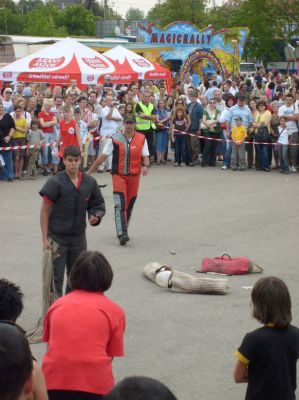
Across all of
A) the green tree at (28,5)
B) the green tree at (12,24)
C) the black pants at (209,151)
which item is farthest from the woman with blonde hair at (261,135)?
the green tree at (28,5)

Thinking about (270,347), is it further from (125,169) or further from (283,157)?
(283,157)

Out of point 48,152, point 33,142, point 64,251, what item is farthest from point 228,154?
point 64,251

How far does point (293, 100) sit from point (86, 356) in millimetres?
16629

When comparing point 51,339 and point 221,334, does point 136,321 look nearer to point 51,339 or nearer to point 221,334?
point 221,334

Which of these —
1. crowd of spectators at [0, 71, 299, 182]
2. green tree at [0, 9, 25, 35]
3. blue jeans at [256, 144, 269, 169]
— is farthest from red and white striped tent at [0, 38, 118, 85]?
green tree at [0, 9, 25, 35]

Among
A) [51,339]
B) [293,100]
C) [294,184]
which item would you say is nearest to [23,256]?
[51,339]

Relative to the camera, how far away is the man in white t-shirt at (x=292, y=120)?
20.3 m

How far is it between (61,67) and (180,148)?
4.94m

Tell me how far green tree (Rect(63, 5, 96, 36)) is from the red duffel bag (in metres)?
90.2

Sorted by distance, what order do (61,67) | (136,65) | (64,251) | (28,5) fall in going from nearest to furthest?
(64,251) < (61,67) < (136,65) < (28,5)

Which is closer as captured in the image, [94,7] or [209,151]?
[209,151]

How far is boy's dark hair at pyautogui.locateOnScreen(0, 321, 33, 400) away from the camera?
262cm

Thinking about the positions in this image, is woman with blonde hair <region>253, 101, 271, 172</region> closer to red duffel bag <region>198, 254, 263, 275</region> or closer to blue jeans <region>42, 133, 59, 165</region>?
blue jeans <region>42, 133, 59, 165</region>

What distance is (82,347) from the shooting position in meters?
4.98
